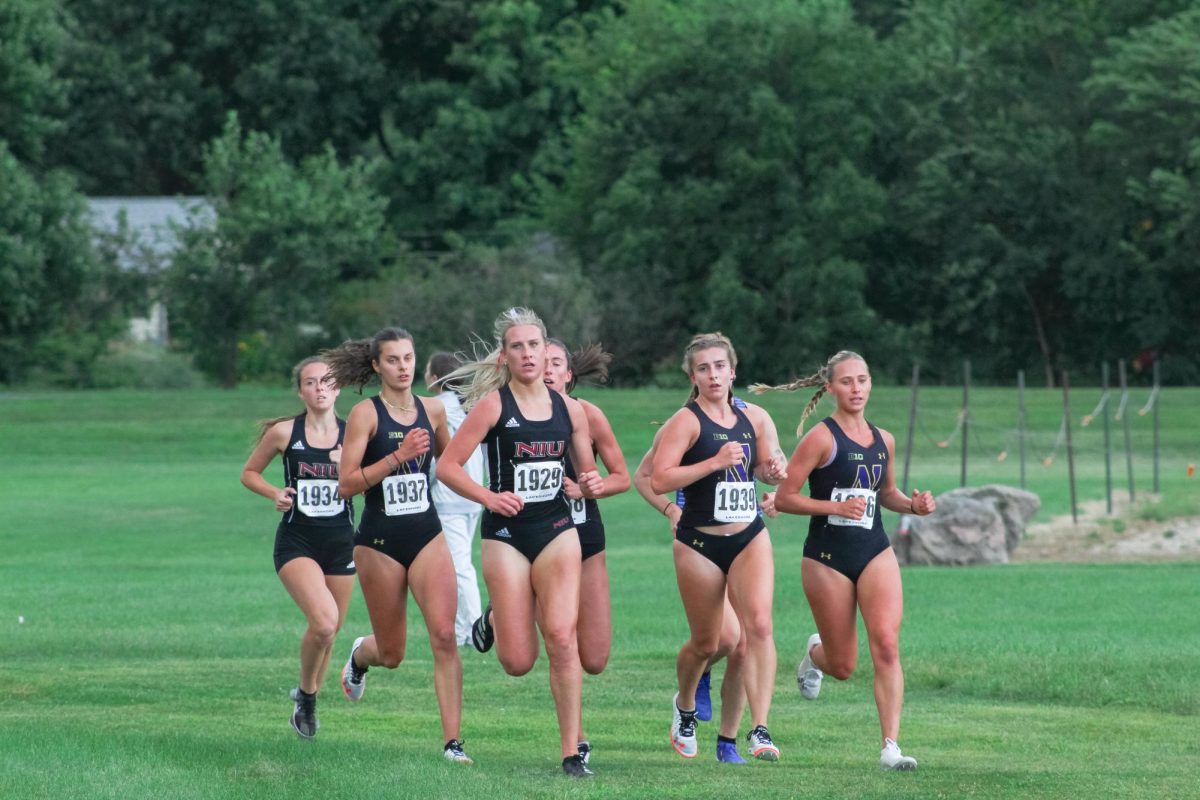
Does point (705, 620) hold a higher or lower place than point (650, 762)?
higher

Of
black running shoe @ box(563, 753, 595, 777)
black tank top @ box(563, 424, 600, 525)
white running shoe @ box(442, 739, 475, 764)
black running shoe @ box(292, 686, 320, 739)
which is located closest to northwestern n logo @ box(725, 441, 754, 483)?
black tank top @ box(563, 424, 600, 525)

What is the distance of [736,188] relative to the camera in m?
59.2

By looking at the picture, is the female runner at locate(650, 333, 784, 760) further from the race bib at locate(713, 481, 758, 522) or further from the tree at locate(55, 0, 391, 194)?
the tree at locate(55, 0, 391, 194)

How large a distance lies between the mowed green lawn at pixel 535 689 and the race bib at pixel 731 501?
124 cm

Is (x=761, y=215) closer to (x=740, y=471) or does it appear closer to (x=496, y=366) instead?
(x=740, y=471)

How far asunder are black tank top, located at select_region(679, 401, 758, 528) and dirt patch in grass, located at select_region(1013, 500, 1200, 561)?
1572 cm

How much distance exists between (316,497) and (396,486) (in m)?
1.49

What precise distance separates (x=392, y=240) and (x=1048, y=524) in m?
37.3

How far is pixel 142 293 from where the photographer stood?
57.6 m

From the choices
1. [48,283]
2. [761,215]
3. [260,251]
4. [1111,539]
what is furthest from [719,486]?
[761,215]

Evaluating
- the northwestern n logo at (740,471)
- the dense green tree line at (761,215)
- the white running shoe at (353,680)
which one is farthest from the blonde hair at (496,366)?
the dense green tree line at (761,215)

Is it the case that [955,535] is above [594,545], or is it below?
below

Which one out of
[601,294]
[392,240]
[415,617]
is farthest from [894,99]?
[415,617]

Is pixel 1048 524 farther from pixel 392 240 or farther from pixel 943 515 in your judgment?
pixel 392 240
